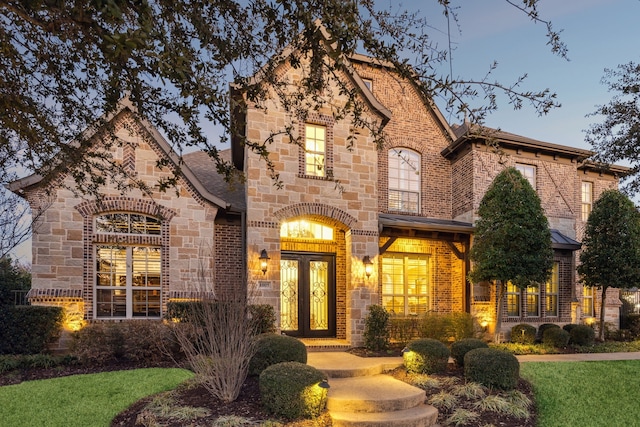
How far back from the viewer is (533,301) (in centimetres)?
1455

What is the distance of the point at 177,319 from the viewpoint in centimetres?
991

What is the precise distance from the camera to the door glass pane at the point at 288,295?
474 inches

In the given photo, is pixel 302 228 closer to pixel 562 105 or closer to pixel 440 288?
pixel 440 288

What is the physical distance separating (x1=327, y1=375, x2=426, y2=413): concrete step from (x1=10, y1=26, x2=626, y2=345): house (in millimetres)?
2592

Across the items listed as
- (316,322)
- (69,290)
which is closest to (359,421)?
(316,322)

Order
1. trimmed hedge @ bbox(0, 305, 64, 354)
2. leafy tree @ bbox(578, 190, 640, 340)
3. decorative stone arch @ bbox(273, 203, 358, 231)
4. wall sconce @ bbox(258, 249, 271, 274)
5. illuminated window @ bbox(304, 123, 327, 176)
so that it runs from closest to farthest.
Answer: trimmed hedge @ bbox(0, 305, 64, 354) < wall sconce @ bbox(258, 249, 271, 274) < decorative stone arch @ bbox(273, 203, 358, 231) < illuminated window @ bbox(304, 123, 327, 176) < leafy tree @ bbox(578, 190, 640, 340)

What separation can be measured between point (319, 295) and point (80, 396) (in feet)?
22.4

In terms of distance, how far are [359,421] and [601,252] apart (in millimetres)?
11850

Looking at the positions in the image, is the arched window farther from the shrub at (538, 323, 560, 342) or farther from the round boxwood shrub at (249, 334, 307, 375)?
the shrub at (538, 323, 560, 342)

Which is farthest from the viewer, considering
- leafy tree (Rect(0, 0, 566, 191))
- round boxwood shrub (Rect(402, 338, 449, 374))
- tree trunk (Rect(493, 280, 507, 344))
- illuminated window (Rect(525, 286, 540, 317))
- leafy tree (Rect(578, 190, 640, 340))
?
illuminated window (Rect(525, 286, 540, 317))

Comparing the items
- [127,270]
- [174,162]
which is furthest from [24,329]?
[174,162]

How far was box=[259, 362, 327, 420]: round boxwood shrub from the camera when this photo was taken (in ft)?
19.5

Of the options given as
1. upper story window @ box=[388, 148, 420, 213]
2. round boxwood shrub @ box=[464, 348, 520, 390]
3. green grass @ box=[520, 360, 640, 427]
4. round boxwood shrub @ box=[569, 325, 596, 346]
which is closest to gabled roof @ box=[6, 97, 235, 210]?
upper story window @ box=[388, 148, 420, 213]

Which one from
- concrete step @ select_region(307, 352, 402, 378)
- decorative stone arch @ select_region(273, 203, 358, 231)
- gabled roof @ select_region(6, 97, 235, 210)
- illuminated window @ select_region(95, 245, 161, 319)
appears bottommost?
concrete step @ select_region(307, 352, 402, 378)
